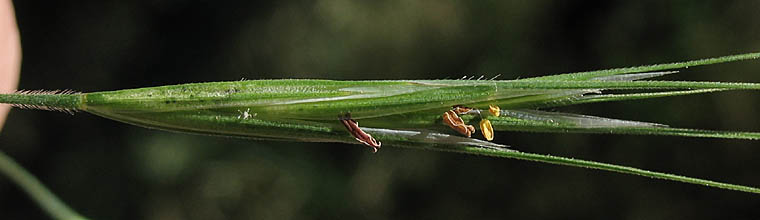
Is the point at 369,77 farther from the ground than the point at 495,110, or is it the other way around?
the point at 369,77

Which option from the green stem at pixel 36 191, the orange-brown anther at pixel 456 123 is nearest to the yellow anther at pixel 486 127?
the orange-brown anther at pixel 456 123

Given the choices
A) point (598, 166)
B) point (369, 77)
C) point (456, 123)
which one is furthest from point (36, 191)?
point (598, 166)

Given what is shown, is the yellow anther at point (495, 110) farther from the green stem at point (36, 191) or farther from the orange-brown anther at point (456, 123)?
the green stem at point (36, 191)

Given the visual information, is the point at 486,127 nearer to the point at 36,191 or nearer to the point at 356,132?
the point at 356,132

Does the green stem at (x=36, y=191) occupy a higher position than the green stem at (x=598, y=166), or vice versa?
the green stem at (x=36, y=191)

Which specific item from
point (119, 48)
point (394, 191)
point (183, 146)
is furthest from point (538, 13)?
point (119, 48)

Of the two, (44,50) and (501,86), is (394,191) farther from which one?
(501,86)
